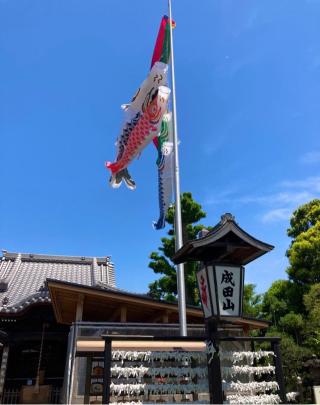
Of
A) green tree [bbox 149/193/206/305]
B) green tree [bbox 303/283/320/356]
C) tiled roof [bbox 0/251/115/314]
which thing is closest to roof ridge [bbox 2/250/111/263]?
tiled roof [bbox 0/251/115/314]

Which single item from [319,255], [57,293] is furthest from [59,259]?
[319,255]

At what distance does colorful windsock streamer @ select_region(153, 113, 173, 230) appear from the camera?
9.80m

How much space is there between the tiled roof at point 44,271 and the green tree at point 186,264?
3252 millimetres

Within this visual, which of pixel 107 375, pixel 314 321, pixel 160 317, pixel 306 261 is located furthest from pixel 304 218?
pixel 107 375

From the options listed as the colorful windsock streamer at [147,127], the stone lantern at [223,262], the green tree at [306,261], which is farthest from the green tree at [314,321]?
the stone lantern at [223,262]

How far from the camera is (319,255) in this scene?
63.8 feet

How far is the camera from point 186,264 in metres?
18.5

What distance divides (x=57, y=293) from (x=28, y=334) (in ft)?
14.2

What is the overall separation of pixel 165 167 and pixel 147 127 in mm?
1265

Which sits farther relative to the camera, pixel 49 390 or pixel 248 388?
pixel 49 390

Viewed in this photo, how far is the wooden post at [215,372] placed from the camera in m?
4.91

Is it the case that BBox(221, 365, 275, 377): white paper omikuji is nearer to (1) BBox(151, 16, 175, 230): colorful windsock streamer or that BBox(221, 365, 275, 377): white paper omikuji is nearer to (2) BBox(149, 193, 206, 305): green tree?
(1) BBox(151, 16, 175, 230): colorful windsock streamer

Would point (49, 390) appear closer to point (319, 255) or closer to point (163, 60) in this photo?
point (163, 60)

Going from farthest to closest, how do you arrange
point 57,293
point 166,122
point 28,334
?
point 28,334 < point 57,293 < point 166,122
